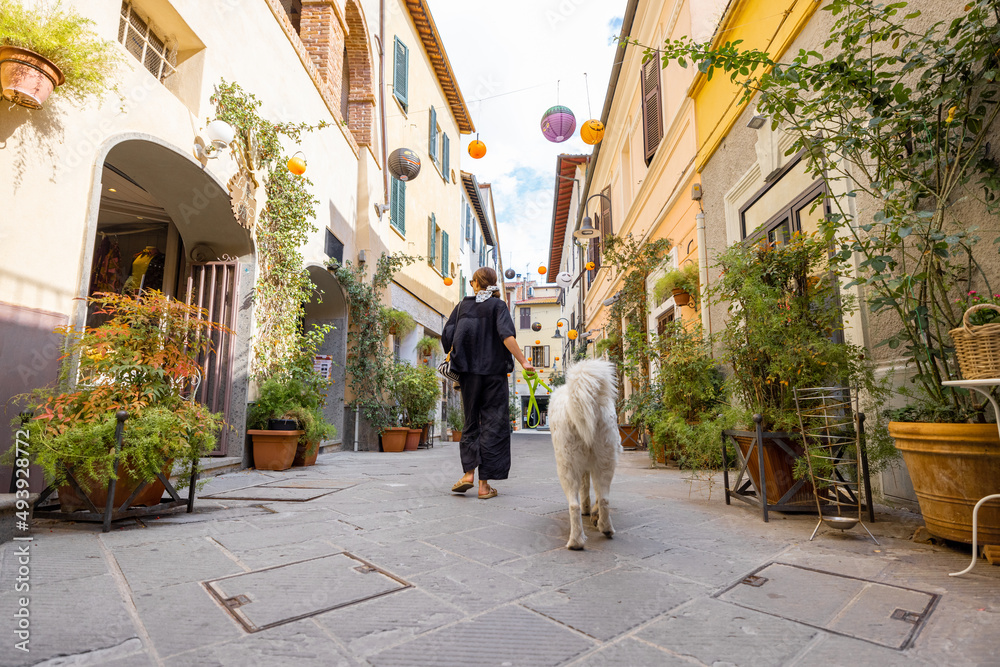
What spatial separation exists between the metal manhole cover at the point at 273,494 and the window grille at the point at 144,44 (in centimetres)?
340

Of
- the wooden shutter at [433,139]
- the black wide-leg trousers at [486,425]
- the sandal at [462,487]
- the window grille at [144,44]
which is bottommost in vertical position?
the sandal at [462,487]

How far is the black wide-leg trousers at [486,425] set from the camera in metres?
4.00

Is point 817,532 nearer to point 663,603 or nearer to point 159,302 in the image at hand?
point 663,603

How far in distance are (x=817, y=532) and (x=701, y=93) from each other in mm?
5707

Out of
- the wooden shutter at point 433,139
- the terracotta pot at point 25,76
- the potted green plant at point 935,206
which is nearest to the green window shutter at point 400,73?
the wooden shutter at point 433,139

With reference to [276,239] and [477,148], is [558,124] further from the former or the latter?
[276,239]

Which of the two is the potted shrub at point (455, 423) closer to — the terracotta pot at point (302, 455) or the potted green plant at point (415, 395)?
the potted green plant at point (415, 395)

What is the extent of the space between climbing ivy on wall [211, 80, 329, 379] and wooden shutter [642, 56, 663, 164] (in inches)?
220

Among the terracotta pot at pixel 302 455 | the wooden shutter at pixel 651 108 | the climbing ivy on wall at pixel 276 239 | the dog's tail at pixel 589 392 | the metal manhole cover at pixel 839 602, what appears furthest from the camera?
the wooden shutter at pixel 651 108

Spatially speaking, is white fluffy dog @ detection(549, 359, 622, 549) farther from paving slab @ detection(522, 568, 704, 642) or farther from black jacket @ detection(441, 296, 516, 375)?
black jacket @ detection(441, 296, 516, 375)

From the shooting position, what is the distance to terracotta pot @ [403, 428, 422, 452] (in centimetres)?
952

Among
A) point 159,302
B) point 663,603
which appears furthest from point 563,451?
point 159,302

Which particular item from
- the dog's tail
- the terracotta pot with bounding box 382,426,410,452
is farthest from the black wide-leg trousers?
the terracotta pot with bounding box 382,426,410,452

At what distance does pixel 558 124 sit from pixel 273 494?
690 cm
